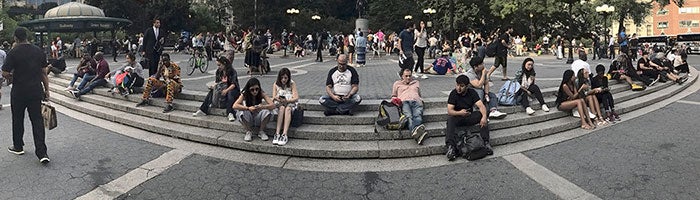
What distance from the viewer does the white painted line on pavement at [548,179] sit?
4.99 m

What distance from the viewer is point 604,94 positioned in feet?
28.2

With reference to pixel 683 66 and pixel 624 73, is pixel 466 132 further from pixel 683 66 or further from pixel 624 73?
pixel 683 66

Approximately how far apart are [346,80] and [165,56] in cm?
385

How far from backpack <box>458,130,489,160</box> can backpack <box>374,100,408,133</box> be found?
37.6 inches

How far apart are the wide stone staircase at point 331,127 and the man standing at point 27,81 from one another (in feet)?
6.35

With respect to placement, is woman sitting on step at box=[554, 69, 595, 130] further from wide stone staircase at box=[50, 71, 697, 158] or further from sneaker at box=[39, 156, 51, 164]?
sneaker at box=[39, 156, 51, 164]

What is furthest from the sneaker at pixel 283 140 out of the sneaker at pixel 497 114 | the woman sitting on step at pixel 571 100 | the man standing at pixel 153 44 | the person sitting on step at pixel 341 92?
the man standing at pixel 153 44

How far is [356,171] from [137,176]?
272 centimetres

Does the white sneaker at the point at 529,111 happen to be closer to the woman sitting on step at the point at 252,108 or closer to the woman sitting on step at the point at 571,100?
the woman sitting on step at the point at 571,100

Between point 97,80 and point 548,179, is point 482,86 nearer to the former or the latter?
point 548,179

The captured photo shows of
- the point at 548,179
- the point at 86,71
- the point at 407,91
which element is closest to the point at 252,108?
the point at 407,91

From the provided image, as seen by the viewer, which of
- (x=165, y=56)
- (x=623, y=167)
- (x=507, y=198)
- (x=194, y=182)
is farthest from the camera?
(x=165, y=56)

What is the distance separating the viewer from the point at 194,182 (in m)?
5.43

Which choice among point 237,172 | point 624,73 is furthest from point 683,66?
point 237,172
